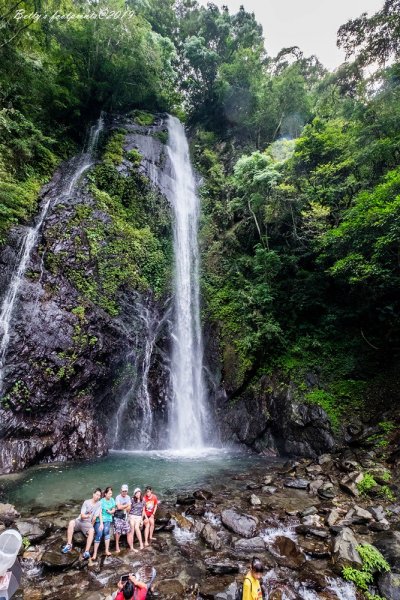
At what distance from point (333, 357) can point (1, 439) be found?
1190cm

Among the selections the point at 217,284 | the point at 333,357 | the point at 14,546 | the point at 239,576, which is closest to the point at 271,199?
the point at 217,284

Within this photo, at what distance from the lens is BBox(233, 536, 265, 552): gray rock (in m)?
5.54

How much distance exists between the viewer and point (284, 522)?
6371 millimetres

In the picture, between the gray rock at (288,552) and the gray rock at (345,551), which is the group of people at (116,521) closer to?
the gray rock at (288,552)

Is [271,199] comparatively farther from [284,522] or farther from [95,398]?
[284,522]

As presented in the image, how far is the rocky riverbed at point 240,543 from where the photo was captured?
4605 millimetres

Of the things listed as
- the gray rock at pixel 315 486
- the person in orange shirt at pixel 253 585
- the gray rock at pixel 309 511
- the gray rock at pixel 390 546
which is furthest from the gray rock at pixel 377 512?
the person in orange shirt at pixel 253 585

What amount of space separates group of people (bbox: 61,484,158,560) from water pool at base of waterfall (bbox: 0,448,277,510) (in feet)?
5.85

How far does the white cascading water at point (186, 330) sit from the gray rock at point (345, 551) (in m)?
8.25

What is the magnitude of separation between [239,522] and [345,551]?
6.31 ft

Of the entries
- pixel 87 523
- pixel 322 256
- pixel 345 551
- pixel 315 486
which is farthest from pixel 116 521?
pixel 322 256

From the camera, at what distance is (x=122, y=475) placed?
9117mm

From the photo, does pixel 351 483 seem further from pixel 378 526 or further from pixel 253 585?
pixel 253 585

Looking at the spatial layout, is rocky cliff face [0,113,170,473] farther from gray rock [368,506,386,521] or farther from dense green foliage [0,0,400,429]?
gray rock [368,506,386,521]
